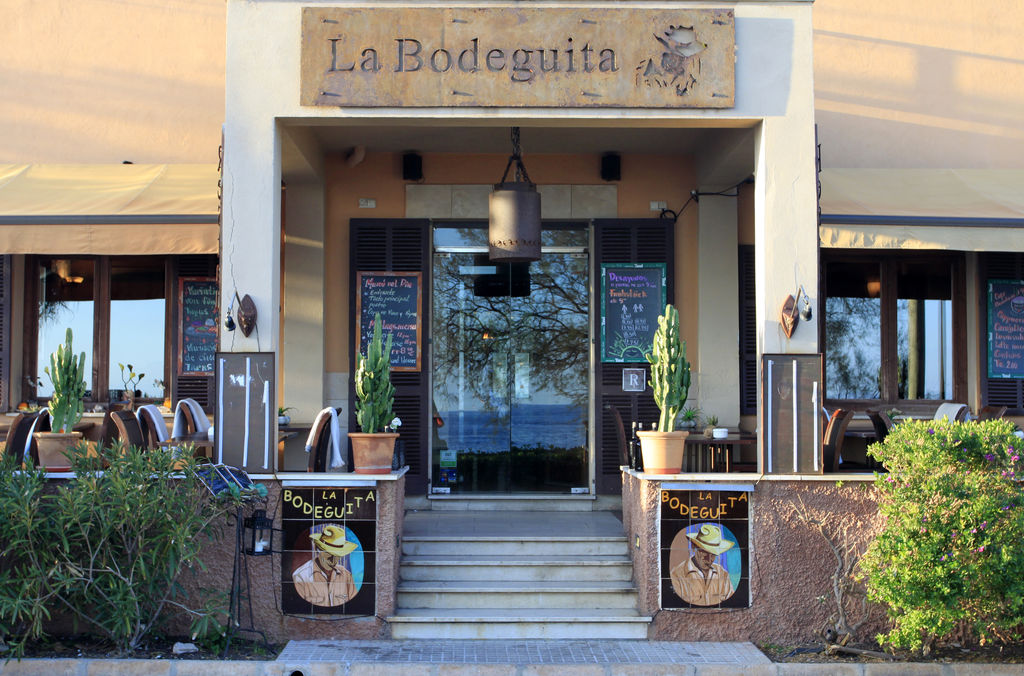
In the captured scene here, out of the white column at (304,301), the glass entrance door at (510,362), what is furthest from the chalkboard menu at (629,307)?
the white column at (304,301)

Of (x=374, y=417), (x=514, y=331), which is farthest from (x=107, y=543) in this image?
(x=514, y=331)

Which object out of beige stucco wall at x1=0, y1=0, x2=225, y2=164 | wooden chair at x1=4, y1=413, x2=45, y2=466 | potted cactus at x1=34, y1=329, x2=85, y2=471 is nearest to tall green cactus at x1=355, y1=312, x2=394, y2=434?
potted cactus at x1=34, y1=329, x2=85, y2=471

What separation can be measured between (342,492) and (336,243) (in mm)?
3310

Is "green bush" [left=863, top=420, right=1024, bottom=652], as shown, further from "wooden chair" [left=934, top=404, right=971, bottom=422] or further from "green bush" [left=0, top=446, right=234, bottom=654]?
"green bush" [left=0, top=446, right=234, bottom=654]

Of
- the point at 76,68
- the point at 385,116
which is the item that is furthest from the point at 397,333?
the point at 76,68

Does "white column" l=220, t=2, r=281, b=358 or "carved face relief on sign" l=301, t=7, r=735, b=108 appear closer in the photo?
"white column" l=220, t=2, r=281, b=358

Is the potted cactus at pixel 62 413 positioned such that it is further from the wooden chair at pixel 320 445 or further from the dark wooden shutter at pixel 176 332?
the dark wooden shutter at pixel 176 332

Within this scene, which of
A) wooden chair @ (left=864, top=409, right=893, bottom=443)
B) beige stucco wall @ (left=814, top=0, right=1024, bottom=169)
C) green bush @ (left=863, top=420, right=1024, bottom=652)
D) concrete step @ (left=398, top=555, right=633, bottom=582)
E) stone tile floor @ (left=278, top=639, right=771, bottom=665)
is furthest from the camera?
beige stucco wall @ (left=814, top=0, right=1024, bottom=169)

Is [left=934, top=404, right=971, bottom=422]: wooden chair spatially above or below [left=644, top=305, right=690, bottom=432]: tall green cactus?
below

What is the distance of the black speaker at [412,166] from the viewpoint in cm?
921

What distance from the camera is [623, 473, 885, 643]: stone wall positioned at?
264 inches

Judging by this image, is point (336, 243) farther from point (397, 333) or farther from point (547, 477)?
point (547, 477)

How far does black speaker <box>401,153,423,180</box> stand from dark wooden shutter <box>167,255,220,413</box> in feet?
6.76

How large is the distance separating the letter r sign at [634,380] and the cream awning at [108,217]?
3982mm
